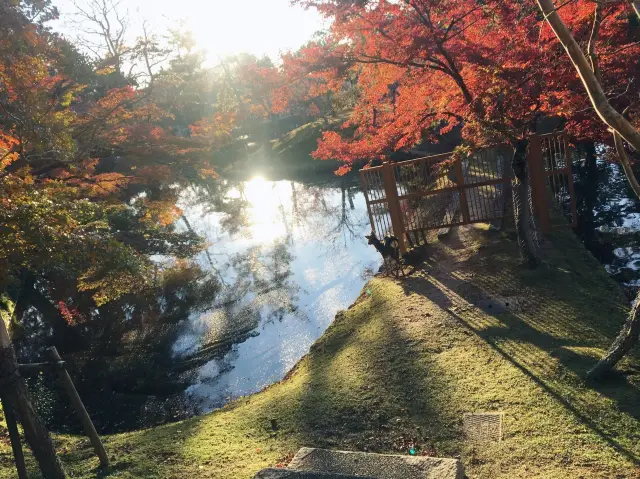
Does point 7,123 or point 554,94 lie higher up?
point 7,123

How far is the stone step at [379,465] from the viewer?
3496 millimetres

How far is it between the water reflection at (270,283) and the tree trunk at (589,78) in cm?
678

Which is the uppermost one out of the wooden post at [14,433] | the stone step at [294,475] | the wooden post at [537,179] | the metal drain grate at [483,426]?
the wooden post at [537,179]

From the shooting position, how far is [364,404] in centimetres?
533

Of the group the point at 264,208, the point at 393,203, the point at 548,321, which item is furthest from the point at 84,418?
the point at 264,208

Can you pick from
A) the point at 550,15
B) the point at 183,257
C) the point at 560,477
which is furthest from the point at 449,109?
the point at 183,257

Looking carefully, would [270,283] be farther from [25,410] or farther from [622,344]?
[622,344]

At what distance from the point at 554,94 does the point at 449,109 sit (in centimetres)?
192

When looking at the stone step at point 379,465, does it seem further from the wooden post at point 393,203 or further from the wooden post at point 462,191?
the wooden post at point 393,203

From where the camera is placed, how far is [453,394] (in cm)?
500

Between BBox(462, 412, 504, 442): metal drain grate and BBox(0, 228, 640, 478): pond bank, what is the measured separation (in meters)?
0.08

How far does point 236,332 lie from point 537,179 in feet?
24.5

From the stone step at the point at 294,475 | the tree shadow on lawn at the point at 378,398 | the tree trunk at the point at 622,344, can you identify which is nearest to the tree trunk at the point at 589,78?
the tree trunk at the point at 622,344

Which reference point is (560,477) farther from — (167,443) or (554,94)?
(554,94)
